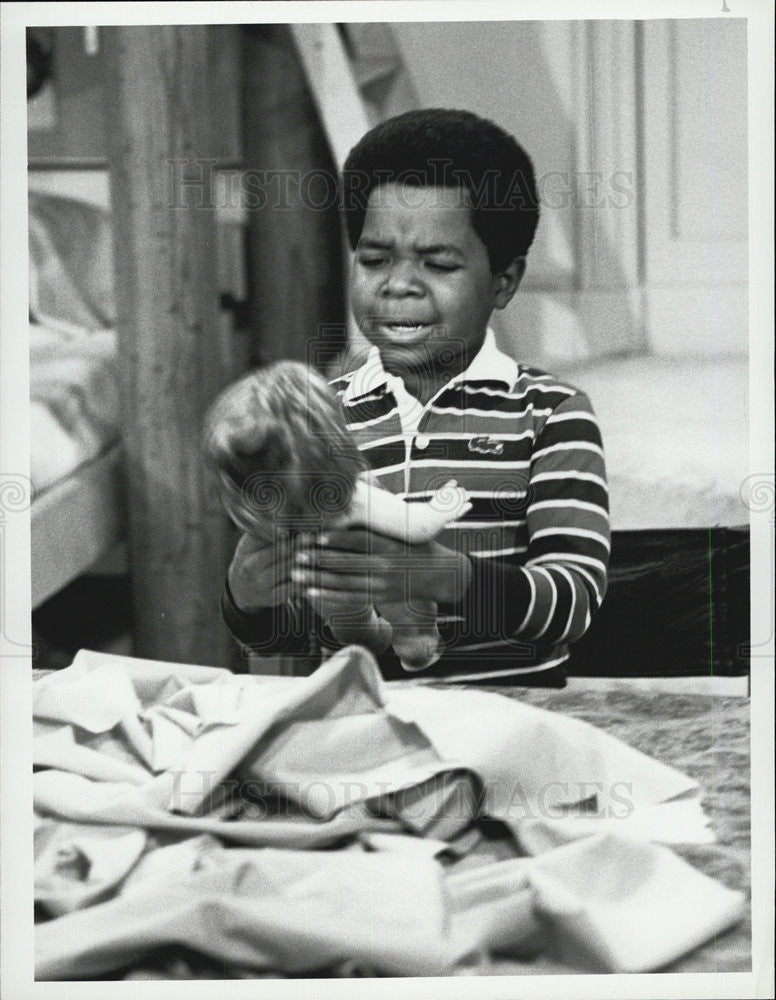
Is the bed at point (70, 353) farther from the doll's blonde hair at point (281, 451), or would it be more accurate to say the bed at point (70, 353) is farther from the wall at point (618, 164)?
the wall at point (618, 164)

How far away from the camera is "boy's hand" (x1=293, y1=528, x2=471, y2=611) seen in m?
1.18

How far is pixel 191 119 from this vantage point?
1.19 metres

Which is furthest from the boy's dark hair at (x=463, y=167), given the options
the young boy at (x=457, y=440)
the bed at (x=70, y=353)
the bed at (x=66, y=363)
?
the bed at (x=66, y=363)

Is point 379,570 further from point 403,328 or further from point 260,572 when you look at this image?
point 403,328

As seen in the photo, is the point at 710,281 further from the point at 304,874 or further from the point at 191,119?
the point at 304,874

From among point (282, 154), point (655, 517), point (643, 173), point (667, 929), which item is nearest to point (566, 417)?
point (655, 517)

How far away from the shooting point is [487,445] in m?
1.18

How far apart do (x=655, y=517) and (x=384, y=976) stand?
47 centimetres

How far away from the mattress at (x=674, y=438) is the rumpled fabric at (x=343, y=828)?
22 centimetres

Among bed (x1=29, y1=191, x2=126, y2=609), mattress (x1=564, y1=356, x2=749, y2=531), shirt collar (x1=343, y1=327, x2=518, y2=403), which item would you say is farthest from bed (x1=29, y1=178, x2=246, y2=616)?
mattress (x1=564, y1=356, x2=749, y2=531)

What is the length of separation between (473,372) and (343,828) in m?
0.42

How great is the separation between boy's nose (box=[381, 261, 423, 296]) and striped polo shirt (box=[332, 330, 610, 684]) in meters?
0.07

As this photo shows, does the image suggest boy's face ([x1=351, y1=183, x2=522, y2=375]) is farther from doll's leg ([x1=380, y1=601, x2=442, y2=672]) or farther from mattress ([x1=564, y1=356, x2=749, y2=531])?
doll's leg ([x1=380, y1=601, x2=442, y2=672])

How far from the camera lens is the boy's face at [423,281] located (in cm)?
116
